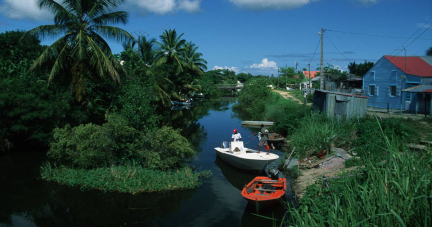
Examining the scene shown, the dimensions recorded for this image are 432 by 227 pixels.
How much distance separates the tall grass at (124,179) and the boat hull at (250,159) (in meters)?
2.58

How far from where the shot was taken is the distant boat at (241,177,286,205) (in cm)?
944

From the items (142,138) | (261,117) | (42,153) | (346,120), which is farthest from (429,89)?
(42,153)

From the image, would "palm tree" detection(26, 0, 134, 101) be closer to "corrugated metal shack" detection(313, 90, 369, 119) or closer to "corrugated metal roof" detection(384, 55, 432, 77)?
"corrugated metal shack" detection(313, 90, 369, 119)

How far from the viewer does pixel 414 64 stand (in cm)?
2764

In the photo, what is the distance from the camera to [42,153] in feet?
53.1

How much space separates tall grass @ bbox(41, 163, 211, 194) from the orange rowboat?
240 cm

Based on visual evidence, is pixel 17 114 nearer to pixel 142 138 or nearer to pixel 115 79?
pixel 115 79

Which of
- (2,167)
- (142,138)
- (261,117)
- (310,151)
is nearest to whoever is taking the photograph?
(142,138)

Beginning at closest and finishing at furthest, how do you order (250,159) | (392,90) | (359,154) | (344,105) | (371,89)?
(359,154) < (250,159) < (344,105) < (392,90) < (371,89)

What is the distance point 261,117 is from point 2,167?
26190mm

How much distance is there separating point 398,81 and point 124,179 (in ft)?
86.5

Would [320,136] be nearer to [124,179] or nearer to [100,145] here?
[124,179]

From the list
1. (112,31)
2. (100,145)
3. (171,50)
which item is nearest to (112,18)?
(112,31)

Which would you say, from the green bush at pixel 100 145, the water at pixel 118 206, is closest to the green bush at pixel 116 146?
the green bush at pixel 100 145
